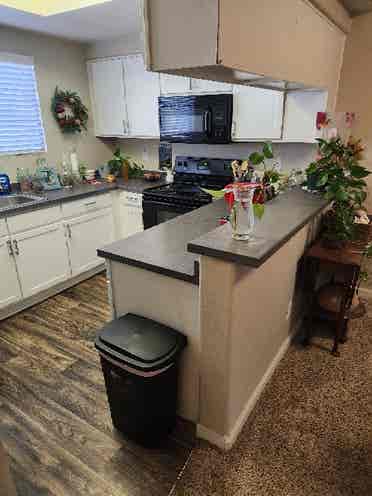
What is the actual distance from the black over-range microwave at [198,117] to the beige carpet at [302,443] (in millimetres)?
2077

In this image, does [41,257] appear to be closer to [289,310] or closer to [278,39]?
[289,310]

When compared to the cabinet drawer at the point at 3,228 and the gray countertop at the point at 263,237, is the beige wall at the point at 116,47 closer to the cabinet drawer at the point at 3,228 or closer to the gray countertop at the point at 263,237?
the cabinet drawer at the point at 3,228

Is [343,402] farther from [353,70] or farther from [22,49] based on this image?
[22,49]

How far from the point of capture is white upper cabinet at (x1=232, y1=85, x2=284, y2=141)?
9.36 feet

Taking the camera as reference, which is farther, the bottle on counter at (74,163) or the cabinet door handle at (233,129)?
the bottle on counter at (74,163)

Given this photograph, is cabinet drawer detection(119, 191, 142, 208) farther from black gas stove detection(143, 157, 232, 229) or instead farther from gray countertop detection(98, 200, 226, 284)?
gray countertop detection(98, 200, 226, 284)

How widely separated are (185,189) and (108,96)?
1486mm

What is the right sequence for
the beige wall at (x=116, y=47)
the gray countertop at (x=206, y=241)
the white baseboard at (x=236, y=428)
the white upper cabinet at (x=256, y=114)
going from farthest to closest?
the beige wall at (x=116, y=47), the white upper cabinet at (x=256, y=114), the white baseboard at (x=236, y=428), the gray countertop at (x=206, y=241)

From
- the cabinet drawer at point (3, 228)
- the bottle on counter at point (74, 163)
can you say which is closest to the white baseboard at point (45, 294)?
the cabinet drawer at point (3, 228)

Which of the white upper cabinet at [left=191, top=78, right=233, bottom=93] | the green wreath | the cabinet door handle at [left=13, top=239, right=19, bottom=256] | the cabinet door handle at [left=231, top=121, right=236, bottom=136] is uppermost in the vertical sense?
the white upper cabinet at [left=191, top=78, right=233, bottom=93]

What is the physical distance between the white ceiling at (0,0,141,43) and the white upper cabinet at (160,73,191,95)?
0.53 metres

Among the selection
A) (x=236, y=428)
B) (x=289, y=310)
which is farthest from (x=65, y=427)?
(x=289, y=310)

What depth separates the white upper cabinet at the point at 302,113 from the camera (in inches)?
105

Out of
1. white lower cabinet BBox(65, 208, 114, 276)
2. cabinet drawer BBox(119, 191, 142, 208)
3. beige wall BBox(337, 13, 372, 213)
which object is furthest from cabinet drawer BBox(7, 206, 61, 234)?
beige wall BBox(337, 13, 372, 213)
